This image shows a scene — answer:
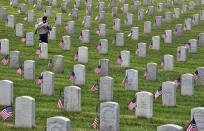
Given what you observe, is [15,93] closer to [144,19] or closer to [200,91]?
[200,91]

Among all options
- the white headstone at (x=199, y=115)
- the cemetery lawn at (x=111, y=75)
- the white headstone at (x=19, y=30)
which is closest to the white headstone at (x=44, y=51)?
the cemetery lawn at (x=111, y=75)

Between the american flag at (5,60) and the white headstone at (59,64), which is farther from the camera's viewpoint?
the american flag at (5,60)

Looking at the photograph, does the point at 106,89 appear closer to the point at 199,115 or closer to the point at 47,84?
the point at 47,84

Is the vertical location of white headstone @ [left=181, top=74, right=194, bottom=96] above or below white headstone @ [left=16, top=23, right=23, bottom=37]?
below

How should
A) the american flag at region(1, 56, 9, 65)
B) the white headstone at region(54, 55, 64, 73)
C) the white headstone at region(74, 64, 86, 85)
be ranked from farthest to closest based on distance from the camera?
the american flag at region(1, 56, 9, 65) < the white headstone at region(54, 55, 64, 73) < the white headstone at region(74, 64, 86, 85)

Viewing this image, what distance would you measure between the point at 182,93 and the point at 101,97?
114 inches

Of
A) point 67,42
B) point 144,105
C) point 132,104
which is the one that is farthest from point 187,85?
point 67,42

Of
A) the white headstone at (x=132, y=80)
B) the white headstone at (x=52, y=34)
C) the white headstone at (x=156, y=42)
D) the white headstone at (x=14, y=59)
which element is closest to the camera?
the white headstone at (x=132, y=80)

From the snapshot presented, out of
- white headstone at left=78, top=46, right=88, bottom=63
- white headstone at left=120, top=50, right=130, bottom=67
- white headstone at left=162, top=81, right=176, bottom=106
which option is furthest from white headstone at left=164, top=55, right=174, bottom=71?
white headstone at left=162, top=81, right=176, bottom=106

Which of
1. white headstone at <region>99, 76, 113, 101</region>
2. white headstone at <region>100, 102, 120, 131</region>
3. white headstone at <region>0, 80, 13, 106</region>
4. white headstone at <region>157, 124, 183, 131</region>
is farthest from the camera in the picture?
white headstone at <region>99, 76, 113, 101</region>

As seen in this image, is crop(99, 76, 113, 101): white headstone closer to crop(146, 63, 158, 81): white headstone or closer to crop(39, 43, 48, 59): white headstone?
Answer: crop(146, 63, 158, 81): white headstone

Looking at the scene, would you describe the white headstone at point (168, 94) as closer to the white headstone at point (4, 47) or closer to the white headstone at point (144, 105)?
the white headstone at point (144, 105)

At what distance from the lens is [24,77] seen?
2359cm

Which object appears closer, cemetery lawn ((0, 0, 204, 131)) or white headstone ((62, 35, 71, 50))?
cemetery lawn ((0, 0, 204, 131))
